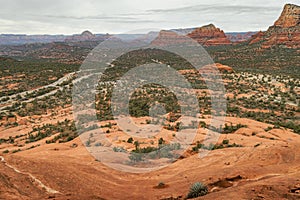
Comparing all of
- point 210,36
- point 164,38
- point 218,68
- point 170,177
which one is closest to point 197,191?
point 170,177

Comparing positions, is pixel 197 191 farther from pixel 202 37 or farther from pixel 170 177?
pixel 202 37

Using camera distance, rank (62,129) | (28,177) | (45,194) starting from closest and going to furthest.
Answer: (45,194) < (28,177) < (62,129)

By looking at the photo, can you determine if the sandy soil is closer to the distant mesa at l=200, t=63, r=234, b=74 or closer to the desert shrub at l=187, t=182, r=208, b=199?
the desert shrub at l=187, t=182, r=208, b=199

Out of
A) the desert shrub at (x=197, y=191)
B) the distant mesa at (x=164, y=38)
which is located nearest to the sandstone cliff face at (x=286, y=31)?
the distant mesa at (x=164, y=38)

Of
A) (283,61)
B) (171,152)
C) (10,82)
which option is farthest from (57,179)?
(283,61)

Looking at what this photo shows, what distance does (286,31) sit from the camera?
104m

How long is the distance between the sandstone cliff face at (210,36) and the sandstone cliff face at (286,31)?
35243 mm

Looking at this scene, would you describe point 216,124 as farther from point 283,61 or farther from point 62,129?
point 283,61

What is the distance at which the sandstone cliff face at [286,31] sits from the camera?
98000 mm

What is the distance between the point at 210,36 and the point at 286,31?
208 ft

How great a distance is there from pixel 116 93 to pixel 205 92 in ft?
40.1

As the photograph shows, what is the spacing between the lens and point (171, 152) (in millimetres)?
15758

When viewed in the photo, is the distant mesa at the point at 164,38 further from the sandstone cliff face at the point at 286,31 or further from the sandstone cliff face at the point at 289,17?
the sandstone cliff face at the point at 289,17

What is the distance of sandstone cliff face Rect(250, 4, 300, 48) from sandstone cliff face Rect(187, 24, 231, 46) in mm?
35243
